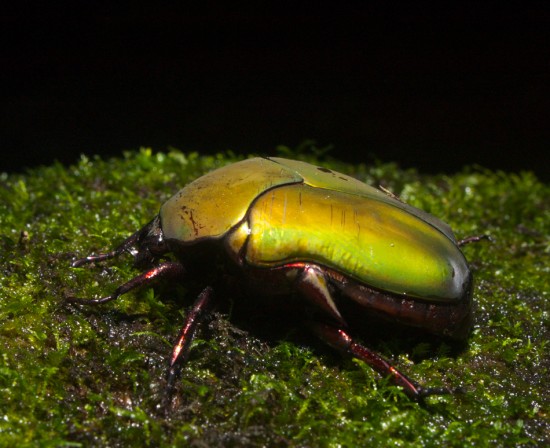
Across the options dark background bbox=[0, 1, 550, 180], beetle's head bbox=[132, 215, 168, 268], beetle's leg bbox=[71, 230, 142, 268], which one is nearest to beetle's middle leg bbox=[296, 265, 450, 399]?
beetle's head bbox=[132, 215, 168, 268]

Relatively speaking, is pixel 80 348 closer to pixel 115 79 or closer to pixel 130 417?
pixel 130 417

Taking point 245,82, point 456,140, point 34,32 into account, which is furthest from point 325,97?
point 34,32

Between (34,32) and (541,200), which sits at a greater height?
(34,32)

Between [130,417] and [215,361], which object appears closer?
[130,417]

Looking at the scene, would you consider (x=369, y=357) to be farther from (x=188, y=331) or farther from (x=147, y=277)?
(x=147, y=277)

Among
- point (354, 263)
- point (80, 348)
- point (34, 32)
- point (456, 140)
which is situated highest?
point (34, 32)

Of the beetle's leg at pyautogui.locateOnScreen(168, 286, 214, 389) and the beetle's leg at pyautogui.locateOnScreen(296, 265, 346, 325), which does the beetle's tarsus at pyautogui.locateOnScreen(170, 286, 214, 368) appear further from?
the beetle's leg at pyautogui.locateOnScreen(296, 265, 346, 325)

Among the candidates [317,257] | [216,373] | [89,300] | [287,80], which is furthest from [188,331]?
[287,80]
